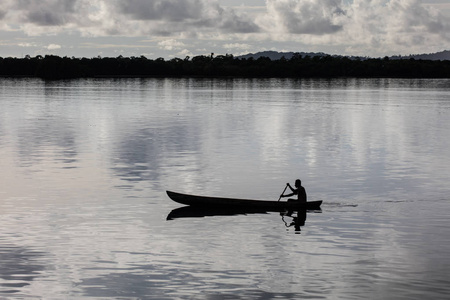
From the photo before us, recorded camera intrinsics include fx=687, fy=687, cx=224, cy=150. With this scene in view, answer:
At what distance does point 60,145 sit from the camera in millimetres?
65938

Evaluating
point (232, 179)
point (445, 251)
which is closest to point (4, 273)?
point (445, 251)

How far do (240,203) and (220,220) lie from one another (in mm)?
1852

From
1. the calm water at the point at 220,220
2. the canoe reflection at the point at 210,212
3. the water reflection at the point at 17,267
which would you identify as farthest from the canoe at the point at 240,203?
the water reflection at the point at 17,267

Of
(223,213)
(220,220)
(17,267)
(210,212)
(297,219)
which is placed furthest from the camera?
(210,212)

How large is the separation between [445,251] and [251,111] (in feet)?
298

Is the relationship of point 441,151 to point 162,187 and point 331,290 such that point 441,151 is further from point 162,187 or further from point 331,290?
point 331,290

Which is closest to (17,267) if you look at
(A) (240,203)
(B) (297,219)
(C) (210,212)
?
(C) (210,212)

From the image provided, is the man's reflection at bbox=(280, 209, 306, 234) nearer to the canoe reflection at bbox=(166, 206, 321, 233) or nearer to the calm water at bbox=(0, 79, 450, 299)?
the canoe reflection at bbox=(166, 206, 321, 233)

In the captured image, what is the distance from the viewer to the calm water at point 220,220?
24172 mm

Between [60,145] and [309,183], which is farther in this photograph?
[60,145]

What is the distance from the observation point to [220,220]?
113 ft

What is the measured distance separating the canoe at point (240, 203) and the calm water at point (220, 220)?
58cm

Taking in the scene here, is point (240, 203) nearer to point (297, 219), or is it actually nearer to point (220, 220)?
point (220, 220)

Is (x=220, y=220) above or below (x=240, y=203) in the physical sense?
below
